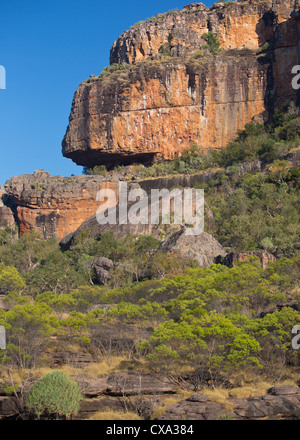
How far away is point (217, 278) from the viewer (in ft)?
94.1

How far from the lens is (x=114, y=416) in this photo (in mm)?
19781

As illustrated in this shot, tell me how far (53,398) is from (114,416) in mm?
1960

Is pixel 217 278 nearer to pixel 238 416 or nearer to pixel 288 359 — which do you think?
pixel 288 359

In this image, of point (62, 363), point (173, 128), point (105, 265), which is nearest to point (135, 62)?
point (173, 128)

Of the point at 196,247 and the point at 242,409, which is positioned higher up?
the point at 196,247

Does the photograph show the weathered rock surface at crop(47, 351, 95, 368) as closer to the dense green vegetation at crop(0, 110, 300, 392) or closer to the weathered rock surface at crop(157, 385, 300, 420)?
the dense green vegetation at crop(0, 110, 300, 392)

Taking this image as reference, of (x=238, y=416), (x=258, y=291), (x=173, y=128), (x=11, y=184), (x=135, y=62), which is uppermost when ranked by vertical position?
(x=135, y=62)

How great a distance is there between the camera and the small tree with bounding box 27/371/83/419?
63.3ft

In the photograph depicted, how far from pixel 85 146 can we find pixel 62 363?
3521 centimetres

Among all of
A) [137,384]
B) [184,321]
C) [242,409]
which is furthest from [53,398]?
[184,321]

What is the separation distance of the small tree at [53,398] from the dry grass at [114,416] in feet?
2.26

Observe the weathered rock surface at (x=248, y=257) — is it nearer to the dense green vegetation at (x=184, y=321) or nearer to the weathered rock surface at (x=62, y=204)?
the dense green vegetation at (x=184, y=321)

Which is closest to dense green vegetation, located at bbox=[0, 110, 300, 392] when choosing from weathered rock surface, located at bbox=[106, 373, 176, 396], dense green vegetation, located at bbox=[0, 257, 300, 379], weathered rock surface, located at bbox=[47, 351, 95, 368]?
dense green vegetation, located at bbox=[0, 257, 300, 379]

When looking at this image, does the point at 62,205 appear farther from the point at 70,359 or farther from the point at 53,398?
the point at 53,398
